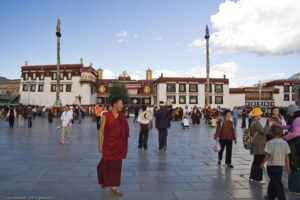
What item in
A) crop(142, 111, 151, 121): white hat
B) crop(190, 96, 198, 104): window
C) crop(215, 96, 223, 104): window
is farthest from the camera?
crop(215, 96, 223, 104): window

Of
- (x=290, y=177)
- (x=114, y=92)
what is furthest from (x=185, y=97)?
(x=290, y=177)

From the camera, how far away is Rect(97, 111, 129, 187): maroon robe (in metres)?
4.00

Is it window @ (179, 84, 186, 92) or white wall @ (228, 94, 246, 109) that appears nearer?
window @ (179, 84, 186, 92)

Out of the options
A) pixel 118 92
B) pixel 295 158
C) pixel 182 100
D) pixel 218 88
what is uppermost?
pixel 218 88

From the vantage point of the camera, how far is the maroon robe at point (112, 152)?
4.00 meters

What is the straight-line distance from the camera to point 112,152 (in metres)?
4.03

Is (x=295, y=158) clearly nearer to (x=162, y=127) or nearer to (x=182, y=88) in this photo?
(x=162, y=127)

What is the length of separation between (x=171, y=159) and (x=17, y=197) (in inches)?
159

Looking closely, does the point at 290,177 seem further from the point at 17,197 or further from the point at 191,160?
the point at 17,197

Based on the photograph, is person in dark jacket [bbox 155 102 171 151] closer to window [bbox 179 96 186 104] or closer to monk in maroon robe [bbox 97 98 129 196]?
monk in maroon robe [bbox 97 98 129 196]

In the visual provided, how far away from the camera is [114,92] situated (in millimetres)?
48750

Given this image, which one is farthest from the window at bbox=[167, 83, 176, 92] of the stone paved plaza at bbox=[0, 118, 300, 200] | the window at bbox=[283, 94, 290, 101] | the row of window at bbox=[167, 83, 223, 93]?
the stone paved plaza at bbox=[0, 118, 300, 200]

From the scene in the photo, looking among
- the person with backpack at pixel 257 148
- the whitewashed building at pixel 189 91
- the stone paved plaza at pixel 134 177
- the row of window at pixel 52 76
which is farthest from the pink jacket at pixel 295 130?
the row of window at pixel 52 76

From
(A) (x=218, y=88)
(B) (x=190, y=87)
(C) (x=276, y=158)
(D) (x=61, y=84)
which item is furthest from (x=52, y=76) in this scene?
(C) (x=276, y=158)
